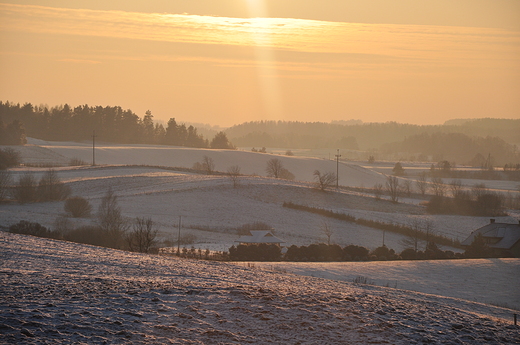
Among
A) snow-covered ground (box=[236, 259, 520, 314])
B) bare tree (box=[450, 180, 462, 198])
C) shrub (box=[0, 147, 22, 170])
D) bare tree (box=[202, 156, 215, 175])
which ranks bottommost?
snow-covered ground (box=[236, 259, 520, 314])

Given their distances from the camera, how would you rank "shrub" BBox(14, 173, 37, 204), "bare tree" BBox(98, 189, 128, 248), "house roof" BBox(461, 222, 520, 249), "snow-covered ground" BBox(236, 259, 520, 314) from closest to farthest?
"snow-covered ground" BBox(236, 259, 520, 314)
"bare tree" BBox(98, 189, 128, 248)
"house roof" BBox(461, 222, 520, 249)
"shrub" BBox(14, 173, 37, 204)

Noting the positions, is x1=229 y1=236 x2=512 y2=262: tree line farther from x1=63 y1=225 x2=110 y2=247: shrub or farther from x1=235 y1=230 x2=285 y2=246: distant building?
x1=63 y1=225 x2=110 y2=247: shrub

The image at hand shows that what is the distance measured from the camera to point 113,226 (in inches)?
1172

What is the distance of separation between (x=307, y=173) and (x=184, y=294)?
253 feet

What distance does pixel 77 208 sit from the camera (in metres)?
37.4

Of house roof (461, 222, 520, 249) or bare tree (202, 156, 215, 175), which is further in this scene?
bare tree (202, 156, 215, 175)

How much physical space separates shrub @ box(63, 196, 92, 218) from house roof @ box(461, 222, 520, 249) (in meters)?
28.4

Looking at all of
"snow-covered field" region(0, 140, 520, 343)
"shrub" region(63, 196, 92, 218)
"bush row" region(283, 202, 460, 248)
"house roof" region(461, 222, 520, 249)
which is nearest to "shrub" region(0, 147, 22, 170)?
"snow-covered field" region(0, 140, 520, 343)

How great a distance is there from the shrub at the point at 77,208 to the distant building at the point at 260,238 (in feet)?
43.0

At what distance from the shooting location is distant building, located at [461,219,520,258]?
3246 centimetres

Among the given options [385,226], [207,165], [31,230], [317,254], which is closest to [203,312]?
[317,254]

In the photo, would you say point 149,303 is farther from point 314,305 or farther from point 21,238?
point 21,238

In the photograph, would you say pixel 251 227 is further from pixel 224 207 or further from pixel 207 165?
pixel 207 165

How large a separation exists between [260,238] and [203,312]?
22988 mm
